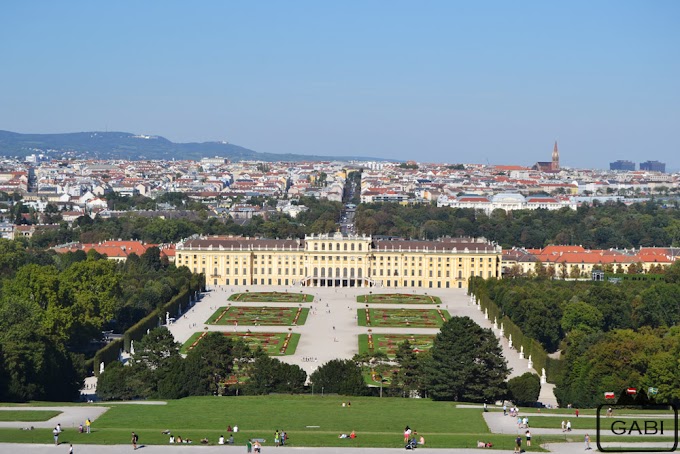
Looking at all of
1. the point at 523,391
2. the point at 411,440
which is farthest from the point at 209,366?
the point at 411,440

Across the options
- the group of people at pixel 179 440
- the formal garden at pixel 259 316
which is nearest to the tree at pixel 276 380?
the group of people at pixel 179 440

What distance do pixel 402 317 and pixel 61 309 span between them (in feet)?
76.3

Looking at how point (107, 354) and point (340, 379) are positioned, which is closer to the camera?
point (340, 379)

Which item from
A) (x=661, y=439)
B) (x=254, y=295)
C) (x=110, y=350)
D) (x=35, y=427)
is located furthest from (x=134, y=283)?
(x=661, y=439)

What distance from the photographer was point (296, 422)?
40125 millimetres

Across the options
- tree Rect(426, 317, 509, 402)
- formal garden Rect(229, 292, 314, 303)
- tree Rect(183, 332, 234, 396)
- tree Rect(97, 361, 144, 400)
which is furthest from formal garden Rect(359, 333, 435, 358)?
formal garden Rect(229, 292, 314, 303)

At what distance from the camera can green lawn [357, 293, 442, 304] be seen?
82.6 m

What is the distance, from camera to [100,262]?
219ft

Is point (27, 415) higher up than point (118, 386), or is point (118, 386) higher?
point (27, 415)

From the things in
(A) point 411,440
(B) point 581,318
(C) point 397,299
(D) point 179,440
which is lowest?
(C) point 397,299

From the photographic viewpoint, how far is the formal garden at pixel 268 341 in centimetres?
5966

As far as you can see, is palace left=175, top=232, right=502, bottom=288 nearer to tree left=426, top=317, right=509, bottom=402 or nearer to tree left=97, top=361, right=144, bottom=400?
tree left=97, top=361, right=144, bottom=400

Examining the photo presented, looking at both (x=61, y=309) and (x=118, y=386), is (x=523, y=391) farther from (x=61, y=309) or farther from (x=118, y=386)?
(x=61, y=309)

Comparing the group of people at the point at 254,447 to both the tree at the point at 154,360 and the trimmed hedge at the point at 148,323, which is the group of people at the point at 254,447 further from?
the trimmed hedge at the point at 148,323
